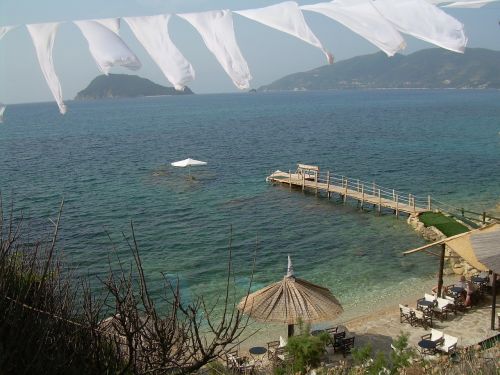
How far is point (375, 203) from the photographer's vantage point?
990 inches

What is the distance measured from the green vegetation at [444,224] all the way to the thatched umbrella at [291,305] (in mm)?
5867

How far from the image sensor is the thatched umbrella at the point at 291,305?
10570mm

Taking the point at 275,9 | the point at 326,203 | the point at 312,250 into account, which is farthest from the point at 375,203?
the point at 275,9

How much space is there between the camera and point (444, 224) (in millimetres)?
15688

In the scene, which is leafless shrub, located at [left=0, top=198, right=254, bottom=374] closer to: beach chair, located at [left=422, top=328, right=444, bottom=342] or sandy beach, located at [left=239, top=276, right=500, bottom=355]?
beach chair, located at [left=422, top=328, right=444, bottom=342]

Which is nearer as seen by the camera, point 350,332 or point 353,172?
point 350,332

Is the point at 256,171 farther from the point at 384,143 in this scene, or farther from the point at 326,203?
the point at 384,143

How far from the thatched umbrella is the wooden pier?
42.2 ft

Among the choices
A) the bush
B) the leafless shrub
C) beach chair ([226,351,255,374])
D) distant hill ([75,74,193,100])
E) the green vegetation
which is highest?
distant hill ([75,74,193,100])

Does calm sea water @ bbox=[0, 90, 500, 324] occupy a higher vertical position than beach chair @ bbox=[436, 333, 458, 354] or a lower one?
lower

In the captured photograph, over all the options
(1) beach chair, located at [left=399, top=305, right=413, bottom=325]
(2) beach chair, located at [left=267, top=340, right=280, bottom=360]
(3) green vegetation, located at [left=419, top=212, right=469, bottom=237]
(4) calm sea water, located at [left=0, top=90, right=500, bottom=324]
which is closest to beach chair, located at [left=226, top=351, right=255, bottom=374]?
(2) beach chair, located at [left=267, top=340, right=280, bottom=360]

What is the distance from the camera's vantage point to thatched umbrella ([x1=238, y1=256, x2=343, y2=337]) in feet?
34.7

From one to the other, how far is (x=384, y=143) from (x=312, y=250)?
38.5 meters

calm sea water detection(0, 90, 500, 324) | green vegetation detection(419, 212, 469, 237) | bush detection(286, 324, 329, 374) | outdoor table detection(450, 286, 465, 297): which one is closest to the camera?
bush detection(286, 324, 329, 374)
